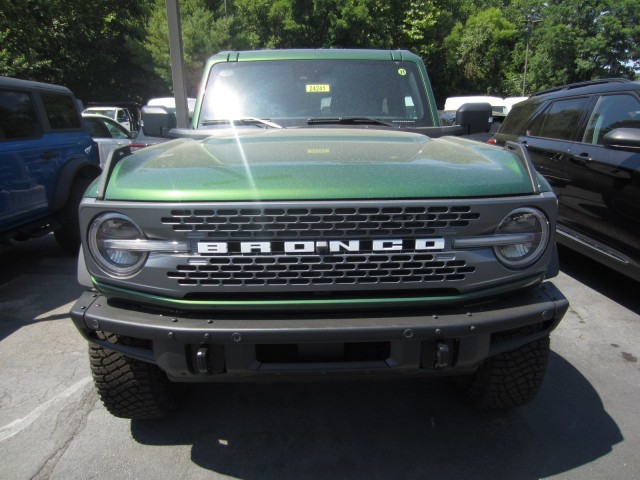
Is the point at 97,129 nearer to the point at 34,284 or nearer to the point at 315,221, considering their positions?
the point at 34,284

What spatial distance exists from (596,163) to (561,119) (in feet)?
3.70

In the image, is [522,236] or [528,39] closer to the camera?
[522,236]

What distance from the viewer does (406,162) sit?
7.46ft

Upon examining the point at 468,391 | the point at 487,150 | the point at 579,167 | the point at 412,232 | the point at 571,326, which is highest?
the point at 487,150

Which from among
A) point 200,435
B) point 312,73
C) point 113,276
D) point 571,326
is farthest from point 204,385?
point 571,326

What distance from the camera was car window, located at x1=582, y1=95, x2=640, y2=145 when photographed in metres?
4.43

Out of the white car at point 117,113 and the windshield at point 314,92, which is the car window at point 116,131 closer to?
the white car at point 117,113

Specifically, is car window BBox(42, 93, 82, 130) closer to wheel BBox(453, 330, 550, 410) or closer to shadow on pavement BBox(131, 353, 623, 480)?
shadow on pavement BBox(131, 353, 623, 480)

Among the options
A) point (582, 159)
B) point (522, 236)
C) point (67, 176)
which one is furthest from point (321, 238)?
point (67, 176)

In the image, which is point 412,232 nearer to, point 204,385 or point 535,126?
point 204,385

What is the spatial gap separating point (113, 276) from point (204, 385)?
131 centimetres

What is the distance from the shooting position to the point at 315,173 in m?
2.10

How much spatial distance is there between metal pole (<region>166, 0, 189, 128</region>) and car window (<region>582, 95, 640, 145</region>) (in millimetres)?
4109

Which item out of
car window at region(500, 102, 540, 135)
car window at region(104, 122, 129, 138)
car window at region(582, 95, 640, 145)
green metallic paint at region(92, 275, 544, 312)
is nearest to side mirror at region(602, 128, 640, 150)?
car window at region(582, 95, 640, 145)
